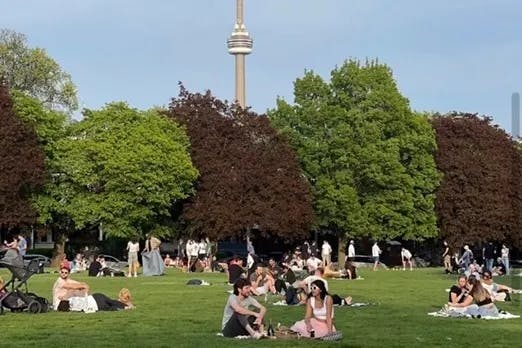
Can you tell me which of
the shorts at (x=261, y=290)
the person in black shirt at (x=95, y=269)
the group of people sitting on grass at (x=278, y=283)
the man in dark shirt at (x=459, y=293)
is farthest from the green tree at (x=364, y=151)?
the man in dark shirt at (x=459, y=293)

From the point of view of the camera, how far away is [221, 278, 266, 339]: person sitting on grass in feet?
56.7

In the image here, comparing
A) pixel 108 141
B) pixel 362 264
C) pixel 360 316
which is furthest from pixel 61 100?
pixel 360 316

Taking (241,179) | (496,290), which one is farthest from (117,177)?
(496,290)

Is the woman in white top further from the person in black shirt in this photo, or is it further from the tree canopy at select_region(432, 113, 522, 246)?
the tree canopy at select_region(432, 113, 522, 246)

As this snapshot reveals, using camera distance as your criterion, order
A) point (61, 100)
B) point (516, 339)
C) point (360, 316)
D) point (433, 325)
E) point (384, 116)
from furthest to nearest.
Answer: point (61, 100), point (384, 116), point (360, 316), point (433, 325), point (516, 339)

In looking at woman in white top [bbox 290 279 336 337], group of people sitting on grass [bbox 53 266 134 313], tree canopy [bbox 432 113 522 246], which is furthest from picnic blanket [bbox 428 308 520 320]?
tree canopy [bbox 432 113 522 246]

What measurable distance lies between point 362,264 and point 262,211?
300 inches

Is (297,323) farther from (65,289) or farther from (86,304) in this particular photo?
(65,289)

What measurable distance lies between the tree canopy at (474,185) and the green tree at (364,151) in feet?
8.60

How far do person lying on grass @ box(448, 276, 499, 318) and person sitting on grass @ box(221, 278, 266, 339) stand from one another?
6199 mm

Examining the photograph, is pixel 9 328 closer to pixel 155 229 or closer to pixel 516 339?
pixel 516 339

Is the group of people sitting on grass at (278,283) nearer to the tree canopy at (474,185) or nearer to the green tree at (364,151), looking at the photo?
the green tree at (364,151)

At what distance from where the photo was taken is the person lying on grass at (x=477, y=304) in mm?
21812

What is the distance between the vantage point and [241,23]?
13100 cm
